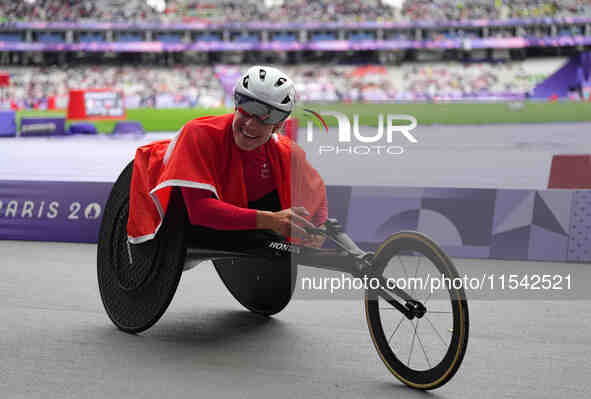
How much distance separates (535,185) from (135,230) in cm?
904

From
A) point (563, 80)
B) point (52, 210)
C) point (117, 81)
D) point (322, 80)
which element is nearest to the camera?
point (52, 210)

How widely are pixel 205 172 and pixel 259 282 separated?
46.8 inches

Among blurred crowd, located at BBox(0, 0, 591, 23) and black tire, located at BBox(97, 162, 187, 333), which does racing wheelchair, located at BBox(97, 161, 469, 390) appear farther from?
blurred crowd, located at BBox(0, 0, 591, 23)

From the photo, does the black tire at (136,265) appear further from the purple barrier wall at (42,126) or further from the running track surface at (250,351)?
the purple barrier wall at (42,126)

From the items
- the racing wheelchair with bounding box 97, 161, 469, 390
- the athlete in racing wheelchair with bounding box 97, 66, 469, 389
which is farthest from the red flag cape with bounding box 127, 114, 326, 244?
the racing wheelchair with bounding box 97, 161, 469, 390

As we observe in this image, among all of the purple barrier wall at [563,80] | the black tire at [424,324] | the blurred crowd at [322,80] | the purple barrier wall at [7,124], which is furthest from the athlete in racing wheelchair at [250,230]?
the purple barrier wall at [563,80]

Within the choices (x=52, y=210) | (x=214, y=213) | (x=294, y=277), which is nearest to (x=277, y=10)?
(x=52, y=210)

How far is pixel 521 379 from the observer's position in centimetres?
335

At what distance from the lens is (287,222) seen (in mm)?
3367

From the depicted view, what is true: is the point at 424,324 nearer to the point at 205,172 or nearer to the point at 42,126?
the point at 205,172

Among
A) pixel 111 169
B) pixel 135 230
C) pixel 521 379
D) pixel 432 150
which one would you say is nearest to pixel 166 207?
pixel 135 230

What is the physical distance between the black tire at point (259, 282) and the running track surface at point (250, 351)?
0.10 m

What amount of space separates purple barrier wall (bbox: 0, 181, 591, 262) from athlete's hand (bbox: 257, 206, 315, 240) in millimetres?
257

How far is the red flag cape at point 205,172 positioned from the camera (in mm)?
3566
